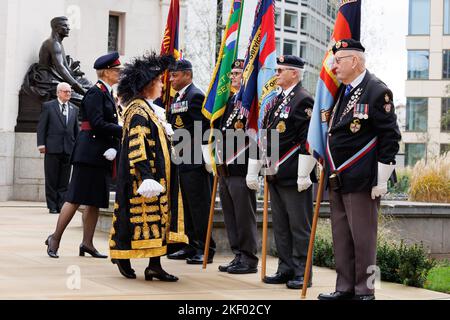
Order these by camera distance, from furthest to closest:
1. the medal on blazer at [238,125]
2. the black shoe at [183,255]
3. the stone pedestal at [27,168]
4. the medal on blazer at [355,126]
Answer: the stone pedestal at [27,168] < the black shoe at [183,255] < the medal on blazer at [238,125] < the medal on blazer at [355,126]

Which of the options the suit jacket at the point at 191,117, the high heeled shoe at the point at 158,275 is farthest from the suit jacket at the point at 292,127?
the suit jacket at the point at 191,117

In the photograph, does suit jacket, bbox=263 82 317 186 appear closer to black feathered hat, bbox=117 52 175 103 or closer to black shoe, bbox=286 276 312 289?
black shoe, bbox=286 276 312 289

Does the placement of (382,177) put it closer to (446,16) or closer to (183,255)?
(183,255)

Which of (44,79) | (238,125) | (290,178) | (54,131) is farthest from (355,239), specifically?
(44,79)

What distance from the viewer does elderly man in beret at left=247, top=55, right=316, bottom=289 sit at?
8445mm

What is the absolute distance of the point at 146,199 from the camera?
823cm

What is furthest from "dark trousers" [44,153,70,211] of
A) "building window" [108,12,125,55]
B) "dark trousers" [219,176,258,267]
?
"building window" [108,12,125,55]

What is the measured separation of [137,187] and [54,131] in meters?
7.73

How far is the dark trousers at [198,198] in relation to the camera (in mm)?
10125

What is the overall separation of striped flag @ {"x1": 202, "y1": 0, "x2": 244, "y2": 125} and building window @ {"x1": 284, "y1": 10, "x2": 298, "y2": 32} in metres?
75.1

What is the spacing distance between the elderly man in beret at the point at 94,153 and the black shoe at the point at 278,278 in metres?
2.09

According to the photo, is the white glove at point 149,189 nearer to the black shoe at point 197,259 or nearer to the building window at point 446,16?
the black shoe at point 197,259

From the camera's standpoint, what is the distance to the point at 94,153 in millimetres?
9773

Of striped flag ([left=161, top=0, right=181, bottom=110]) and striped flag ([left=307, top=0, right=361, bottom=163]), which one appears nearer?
striped flag ([left=307, top=0, right=361, bottom=163])
